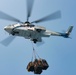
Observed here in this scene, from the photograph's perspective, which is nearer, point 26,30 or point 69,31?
point 26,30

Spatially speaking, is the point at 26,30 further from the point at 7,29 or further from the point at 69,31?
the point at 69,31

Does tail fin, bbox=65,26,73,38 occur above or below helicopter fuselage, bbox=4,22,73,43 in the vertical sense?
below

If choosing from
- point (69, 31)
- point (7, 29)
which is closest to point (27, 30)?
point (7, 29)

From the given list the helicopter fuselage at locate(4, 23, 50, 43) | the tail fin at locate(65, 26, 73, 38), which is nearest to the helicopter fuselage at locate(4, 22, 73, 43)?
the helicopter fuselage at locate(4, 23, 50, 43)

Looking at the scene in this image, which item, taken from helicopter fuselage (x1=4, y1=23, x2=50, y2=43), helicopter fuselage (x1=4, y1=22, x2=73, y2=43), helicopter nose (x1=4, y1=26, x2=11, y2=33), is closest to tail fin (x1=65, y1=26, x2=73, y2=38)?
helicopter fuselage (x1=4, y1=22, x2=73, y2=43)

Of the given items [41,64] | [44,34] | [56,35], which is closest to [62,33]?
[56,35]

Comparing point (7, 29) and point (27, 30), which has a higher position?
point (7, 29)

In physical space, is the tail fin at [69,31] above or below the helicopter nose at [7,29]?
below

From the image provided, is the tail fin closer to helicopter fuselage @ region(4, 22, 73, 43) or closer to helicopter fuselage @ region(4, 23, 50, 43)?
helicopter fuselage @ region(4, 22, 73, 43)

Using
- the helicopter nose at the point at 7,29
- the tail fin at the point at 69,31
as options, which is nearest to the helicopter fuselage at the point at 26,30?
the helicopter nose at the point at 7,29

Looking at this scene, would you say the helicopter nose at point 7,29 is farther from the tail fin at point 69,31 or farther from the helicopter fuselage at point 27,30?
the tail fin at point 69,31

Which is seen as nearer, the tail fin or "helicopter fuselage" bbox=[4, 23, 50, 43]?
"helicopter fuselage" bbox=[4, 23, 50, 43]

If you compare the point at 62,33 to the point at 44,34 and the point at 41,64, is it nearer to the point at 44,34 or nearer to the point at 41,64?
the point at 44,34

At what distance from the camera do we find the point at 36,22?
52.8 metres
